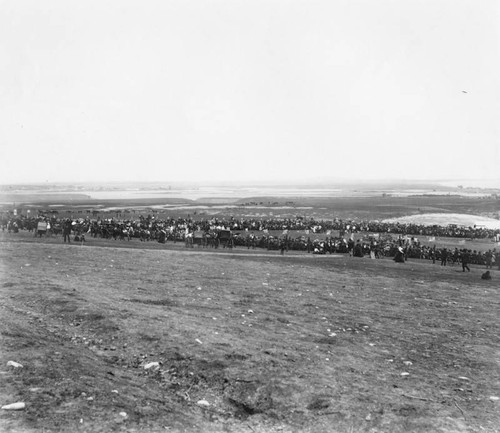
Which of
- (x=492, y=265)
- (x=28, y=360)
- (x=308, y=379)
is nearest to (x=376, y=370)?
(x=308, y=379)

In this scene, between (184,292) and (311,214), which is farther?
(311,214)

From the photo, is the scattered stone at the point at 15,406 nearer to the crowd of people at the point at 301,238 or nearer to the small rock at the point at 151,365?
the small rock at the point at 151,365

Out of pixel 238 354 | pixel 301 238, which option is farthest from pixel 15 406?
pixel 301 238

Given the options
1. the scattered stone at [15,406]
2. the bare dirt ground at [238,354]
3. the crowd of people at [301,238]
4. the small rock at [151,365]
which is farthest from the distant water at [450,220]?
the scattered stone at [15,406]

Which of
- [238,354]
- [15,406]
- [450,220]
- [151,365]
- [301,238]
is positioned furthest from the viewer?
[450,220]

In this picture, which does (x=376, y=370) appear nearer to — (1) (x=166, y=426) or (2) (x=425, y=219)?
(1) (x=166, y=426)

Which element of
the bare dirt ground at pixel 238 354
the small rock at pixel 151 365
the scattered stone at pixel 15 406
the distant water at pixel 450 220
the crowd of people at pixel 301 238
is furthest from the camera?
the distant water at pixel 450 220

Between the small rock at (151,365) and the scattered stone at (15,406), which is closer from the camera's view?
the scattered stone at (15,406)

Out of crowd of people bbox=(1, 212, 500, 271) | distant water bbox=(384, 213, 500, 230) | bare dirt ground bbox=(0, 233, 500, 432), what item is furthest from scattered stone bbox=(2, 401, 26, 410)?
distant water bbox=(384, 213, 500, 230)

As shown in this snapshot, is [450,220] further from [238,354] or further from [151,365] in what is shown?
[151,365]
